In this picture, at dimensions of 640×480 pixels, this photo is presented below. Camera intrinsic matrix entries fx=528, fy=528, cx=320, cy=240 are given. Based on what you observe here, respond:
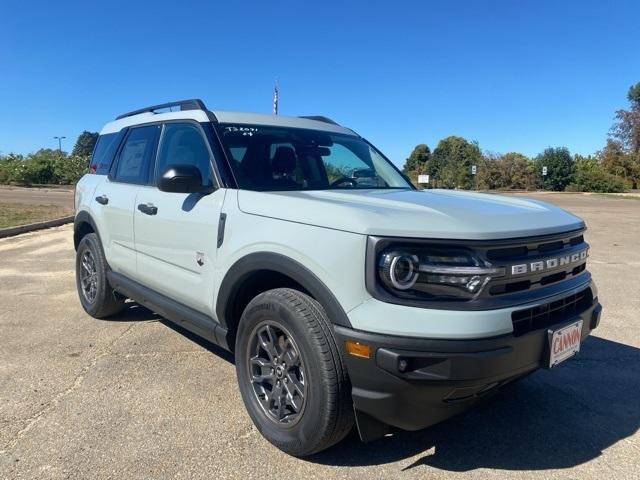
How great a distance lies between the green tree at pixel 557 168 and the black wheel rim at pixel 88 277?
5280cm

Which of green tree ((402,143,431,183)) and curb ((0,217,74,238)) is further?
green tree ((402,143,431,183))

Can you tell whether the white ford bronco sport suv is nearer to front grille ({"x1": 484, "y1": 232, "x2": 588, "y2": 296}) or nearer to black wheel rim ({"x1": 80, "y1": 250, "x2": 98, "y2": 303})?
front grille ({"x1": 484, "y1": 232, "x2": 588, "y2": 296})

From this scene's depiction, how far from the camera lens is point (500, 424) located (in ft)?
10.6

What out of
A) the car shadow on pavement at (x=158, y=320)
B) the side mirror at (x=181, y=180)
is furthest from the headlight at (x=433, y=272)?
the car shadow on pavement at (x=158, y=320)

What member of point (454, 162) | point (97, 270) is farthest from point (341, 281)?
point (454, 162)

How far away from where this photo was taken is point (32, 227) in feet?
41.4

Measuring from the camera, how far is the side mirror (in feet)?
10.5

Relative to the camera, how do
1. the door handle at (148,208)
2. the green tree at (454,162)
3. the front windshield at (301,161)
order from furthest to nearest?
the green tree at (454,162), the door handle at (148,208), the front windshield at (301,161)

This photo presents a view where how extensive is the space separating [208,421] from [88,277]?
285 cm

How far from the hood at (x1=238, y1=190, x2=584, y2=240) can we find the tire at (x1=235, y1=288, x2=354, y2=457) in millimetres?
447

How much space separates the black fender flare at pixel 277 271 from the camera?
2.49m

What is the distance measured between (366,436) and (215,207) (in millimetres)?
1630

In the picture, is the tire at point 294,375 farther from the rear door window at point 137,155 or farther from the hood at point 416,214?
the rear door window at point 137,155

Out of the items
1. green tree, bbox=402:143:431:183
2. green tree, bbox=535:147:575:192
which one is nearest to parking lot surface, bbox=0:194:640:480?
green tree, bbox=535:147:575:192
